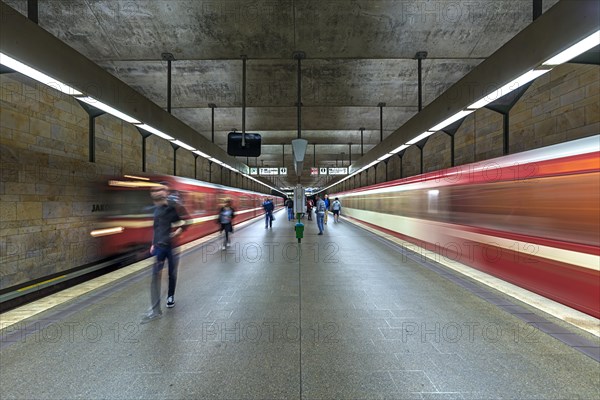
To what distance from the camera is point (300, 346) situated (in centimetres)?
280

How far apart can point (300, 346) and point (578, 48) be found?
428 centimetres

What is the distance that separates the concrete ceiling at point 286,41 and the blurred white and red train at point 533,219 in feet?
9.33

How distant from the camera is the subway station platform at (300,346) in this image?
220 centimetres

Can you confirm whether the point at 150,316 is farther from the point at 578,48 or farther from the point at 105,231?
the point at 578,48

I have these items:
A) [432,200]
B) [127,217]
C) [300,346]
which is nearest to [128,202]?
[127,217]

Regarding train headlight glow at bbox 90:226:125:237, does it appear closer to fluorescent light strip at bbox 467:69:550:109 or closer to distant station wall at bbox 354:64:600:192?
fluorescent light strip at bbox 467:69:550:109

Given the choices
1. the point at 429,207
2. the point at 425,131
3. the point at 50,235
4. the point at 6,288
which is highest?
the point at 425,131

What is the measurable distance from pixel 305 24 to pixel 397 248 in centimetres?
647

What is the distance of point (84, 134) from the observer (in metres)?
6.70

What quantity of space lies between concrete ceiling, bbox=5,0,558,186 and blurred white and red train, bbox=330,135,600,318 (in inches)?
112

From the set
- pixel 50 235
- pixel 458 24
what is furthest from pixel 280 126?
pixel 50 235

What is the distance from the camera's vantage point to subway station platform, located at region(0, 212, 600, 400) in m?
2.20

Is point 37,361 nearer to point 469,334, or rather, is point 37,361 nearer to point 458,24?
point 469,334

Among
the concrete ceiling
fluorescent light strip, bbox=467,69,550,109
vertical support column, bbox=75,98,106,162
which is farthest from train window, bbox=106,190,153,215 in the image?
fluorescent light strip, bbox=467,69,550,109
